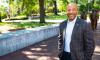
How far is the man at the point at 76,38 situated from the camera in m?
4.68

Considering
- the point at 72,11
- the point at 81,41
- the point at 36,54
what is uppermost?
the point at 72,11

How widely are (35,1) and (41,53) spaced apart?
55.3 ft

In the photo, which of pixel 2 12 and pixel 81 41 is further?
pixel 2 12

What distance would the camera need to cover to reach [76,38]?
4691mm

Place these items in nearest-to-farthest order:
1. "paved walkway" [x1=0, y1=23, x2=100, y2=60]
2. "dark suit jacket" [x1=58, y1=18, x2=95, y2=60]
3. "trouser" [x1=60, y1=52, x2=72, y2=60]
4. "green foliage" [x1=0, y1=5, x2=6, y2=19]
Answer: "dark suit jacket" [x1=58, y1=18, x2=95, y2=60] → "trouser" [x1=60, y1=52, x2=72, y2=60] → "paved walkway" [x1=0, y1=23, x2=100, y2=60] → "green foliage" [x1=0, y1=5, x2=6, y2=19]

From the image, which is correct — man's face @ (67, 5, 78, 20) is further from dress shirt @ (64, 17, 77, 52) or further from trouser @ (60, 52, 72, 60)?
trouser @ (60, 52, 72, 60)

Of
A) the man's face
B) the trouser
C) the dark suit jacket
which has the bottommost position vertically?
the trouser

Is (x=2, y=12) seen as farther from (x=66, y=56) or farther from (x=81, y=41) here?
(x=81, y=41)

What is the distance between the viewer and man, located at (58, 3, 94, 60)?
4680 millimetres

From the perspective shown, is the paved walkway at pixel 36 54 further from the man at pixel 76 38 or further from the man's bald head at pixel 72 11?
the man's bald head at pixel 72 11

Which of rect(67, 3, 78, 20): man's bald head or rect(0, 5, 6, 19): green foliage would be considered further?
rect(0, 5, 6, 19): green foliage

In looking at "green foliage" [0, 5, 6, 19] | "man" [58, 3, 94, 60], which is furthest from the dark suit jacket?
"green foliage" [0, 5, 6, 19]

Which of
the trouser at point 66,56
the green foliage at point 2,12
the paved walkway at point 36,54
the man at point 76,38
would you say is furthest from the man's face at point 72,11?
the green foliage at point 2,12

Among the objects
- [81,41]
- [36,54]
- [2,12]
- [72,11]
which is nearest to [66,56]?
[81,41]
